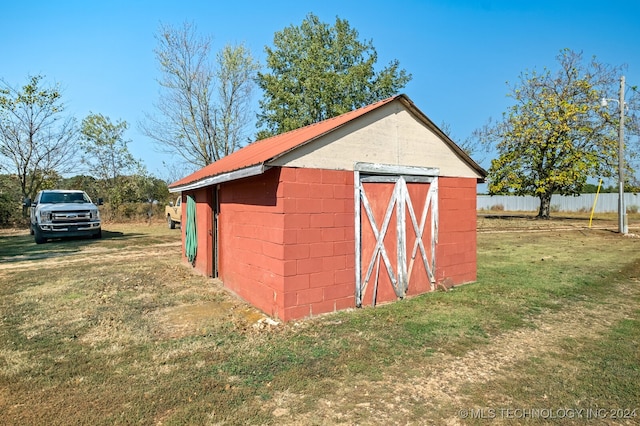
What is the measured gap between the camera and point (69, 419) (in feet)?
9.41

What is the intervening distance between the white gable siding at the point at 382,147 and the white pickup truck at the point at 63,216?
44.6 ft

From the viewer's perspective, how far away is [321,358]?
157 inches

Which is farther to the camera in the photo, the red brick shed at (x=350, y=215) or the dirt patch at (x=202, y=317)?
the red brick shed at (x=350, y=215)

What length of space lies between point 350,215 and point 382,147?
4.40ft

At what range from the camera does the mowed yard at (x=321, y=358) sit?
9.87 ft

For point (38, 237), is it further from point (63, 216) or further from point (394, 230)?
point (394, 230)

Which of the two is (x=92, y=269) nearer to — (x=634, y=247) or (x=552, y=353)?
(x=552, y=353)

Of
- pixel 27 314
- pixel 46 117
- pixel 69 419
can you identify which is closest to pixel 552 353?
pixel 69 419

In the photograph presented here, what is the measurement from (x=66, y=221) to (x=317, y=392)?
50.4ft

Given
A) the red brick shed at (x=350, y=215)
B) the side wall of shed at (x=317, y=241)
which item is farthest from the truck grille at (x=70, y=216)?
the side wall of shed at (x=317, y=241)

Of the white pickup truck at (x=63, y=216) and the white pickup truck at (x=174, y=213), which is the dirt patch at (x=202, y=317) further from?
the white pickup truck at (x=174, y=213)

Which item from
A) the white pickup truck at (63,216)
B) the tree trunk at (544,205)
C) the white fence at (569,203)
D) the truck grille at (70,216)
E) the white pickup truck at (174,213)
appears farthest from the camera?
the white fence at (569,203)

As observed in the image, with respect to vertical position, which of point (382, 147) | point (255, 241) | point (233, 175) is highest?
point (382, 147)

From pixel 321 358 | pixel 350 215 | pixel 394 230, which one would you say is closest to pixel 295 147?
pixel 350 215
